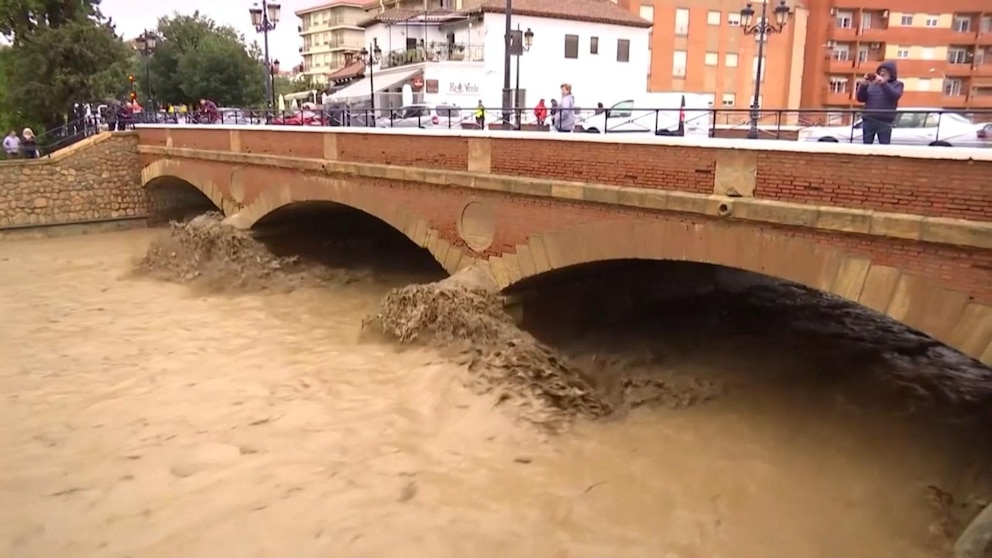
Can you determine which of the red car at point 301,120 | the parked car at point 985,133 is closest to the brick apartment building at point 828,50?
the red car at point 301,120

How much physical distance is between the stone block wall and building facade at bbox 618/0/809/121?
92.5ft

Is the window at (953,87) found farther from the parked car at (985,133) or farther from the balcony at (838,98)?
the parked car at (985,133)

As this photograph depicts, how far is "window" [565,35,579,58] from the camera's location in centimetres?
3578

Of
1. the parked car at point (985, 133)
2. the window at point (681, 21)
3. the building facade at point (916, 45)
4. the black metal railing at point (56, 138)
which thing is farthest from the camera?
the window at point (681, 21)

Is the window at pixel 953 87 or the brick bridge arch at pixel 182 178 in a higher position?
the window at pixel 953 87

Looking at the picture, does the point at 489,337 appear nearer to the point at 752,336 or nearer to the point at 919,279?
the point at 752,336

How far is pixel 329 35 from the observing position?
235ft

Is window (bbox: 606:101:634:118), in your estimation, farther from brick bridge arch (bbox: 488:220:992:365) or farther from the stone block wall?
the stone block wall

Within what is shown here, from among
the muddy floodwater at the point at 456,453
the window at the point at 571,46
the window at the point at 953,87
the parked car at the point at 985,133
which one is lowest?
the muddy floodwater at the point at 456,453

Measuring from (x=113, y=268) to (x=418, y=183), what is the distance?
1052cm

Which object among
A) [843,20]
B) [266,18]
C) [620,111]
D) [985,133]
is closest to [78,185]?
[266,18]

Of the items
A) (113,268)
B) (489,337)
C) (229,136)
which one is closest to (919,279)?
(489,337)

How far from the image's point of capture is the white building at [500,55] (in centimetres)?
3369

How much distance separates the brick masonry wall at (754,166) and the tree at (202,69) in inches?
1070
